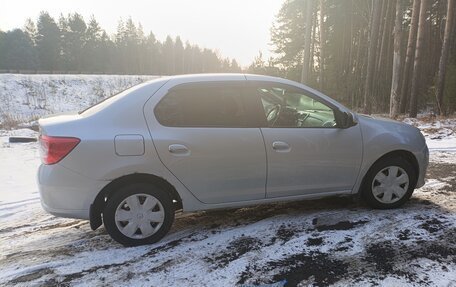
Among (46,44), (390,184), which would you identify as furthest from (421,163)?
(46,44)

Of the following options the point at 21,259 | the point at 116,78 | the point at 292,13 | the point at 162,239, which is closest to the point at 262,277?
the point at 162,239

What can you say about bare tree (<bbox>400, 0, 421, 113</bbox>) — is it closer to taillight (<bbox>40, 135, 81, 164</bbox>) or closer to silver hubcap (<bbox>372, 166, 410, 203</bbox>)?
silver hubcap (<bbox>372, 166, 410, 203</bbox>)

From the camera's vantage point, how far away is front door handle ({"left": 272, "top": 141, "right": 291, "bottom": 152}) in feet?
13.0

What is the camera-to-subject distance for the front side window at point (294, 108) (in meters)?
4.14

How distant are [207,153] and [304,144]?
3.70ft

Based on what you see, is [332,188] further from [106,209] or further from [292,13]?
[292,13]

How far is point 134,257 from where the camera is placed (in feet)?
11.6

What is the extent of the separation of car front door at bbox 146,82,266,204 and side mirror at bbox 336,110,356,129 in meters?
1.02

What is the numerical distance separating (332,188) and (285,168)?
717 millimetres

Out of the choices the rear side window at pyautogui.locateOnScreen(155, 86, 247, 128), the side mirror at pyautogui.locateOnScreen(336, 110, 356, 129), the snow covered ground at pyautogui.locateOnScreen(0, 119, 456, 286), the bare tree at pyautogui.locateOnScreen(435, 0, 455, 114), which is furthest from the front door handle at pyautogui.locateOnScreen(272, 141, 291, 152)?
the bare tree at pyautogui.locateOnScreen(435, 0, 455, 114)

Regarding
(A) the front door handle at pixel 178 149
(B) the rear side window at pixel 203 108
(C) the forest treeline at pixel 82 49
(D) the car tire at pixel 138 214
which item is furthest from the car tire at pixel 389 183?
(C) the forest treeline at pixel 82 49

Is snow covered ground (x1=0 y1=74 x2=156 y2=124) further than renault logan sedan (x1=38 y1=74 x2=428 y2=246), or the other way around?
snow covered ground (x1=0 y1=74 x2=156 y2=124)

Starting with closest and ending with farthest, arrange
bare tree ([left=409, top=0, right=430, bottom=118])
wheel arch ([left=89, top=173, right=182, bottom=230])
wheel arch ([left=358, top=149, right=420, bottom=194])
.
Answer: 1. wheel arch ([left=89, top=173, right=182, bottom=230])
2. wheel arch ([left=358, top=149, right=420, bottom=194])
3. bare tree ([left=409, top=0, right=430, bottom=118])

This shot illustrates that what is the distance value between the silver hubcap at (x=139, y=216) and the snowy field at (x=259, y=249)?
0.18 m
